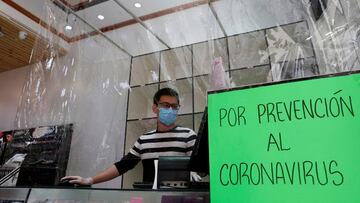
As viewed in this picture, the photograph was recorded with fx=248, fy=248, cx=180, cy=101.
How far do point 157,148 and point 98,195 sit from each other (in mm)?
618

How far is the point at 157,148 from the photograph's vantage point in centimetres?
133

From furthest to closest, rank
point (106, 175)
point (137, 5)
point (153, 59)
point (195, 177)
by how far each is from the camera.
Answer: point (153, 59) → point (137, 5) → point (106, 175) → point (195, 177)

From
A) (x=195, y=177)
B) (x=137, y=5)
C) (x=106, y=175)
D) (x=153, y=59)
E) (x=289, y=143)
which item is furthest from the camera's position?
(x=153, y=59)

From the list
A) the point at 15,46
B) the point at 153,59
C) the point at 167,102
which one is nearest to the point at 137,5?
the point at 153,59

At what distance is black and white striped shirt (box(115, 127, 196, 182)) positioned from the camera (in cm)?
128

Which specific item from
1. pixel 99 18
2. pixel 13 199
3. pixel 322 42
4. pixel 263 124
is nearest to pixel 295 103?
pixel 263 124

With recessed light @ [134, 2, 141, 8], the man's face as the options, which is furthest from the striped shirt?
recessed light @ [134, 2, 141, 8]

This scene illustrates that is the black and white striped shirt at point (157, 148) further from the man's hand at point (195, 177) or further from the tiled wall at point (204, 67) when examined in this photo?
the man's hand at point (195, 177)

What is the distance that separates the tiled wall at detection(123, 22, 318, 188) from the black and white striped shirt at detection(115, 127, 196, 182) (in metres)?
0.21

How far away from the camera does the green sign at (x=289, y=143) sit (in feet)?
1.27

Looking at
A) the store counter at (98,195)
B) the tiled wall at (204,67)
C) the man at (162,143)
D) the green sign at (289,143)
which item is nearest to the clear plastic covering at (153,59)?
the tiled wall at (204,67)

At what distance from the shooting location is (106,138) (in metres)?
2.28

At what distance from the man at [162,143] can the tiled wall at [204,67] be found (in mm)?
185

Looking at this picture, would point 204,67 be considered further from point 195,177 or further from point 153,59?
point 195,177
